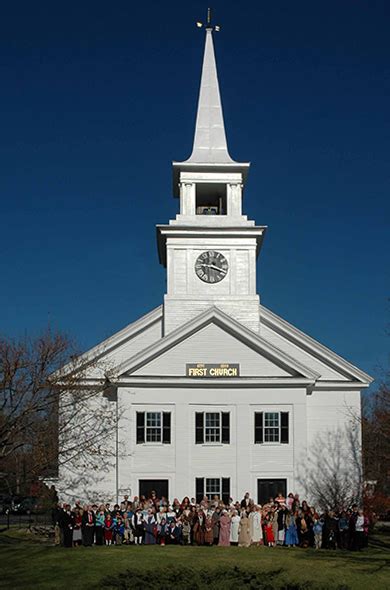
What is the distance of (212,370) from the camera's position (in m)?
35.4

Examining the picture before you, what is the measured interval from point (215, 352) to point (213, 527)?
8.77 m

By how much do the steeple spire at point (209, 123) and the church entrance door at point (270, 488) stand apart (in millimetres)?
14444

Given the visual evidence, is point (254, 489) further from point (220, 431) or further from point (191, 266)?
point (191, 266)

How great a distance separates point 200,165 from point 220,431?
1216 centimetres

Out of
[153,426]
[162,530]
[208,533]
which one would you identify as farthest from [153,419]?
[208,533]

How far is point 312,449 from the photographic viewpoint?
35.9 m

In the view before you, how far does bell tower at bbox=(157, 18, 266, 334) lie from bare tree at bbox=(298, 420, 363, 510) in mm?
5701

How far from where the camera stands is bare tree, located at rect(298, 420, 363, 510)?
35.3 metres

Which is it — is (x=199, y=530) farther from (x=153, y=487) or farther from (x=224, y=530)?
(x=153, y=487)

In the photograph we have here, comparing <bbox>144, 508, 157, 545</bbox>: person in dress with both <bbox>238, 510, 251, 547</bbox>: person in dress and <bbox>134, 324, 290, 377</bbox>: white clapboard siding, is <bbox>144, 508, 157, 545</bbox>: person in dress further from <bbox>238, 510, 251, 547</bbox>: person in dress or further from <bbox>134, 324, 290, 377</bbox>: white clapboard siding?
<bbox>134, 324, 290, 377</bbox>: white clapboard siding

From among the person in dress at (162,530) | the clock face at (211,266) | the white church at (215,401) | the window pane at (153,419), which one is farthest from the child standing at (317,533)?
the clock face at (211,266)

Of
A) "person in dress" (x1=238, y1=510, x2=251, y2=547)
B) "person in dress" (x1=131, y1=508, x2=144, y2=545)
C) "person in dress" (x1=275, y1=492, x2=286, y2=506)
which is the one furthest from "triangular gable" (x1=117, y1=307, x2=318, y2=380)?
"person in dress" (x1=238, y1=510, x2=251, y2=547)

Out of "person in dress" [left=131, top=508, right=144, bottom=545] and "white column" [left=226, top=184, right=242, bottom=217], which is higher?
"white column" [left=226, top=184, right=242, bottom=217]

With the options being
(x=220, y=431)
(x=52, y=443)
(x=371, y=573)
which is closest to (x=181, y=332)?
(x=220, y=431)
